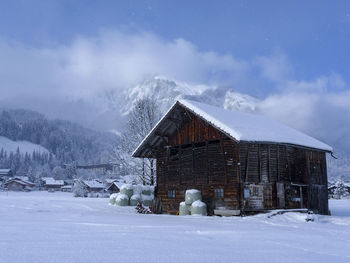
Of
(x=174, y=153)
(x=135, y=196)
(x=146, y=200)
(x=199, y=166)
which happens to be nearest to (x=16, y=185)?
(x=135, y=196)

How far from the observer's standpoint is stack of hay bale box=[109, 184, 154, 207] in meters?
29.3

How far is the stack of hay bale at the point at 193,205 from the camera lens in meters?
22.0

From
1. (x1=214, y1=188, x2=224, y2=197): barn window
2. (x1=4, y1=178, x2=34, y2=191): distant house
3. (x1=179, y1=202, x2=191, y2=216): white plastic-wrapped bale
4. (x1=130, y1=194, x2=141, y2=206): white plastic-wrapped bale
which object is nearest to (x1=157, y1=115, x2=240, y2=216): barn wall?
(x1=214, y1=188, x2=224, y2=197): barn window

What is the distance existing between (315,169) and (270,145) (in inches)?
200

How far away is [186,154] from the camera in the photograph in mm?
25172

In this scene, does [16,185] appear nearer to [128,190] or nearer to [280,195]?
[128,190]

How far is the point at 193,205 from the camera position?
73.1 ft

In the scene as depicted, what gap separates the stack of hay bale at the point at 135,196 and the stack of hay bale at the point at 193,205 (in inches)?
262

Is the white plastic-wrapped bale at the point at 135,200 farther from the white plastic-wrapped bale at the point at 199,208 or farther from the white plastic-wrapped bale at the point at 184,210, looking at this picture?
the white plastic-wrapped bale at the point at 199,208

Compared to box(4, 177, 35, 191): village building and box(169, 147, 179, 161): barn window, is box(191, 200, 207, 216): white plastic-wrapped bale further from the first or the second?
box(4, 177, 35, 191): village building

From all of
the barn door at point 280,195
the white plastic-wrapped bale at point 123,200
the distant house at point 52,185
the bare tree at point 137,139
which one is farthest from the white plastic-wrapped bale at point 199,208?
the distant house at point 52,185

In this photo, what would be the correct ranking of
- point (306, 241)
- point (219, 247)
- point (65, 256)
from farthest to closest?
point (306, 241) → point (219, 247) → point (65, 256)

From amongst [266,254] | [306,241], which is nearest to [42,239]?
[266,254]

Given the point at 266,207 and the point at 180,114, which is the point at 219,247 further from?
the point at 180,114
